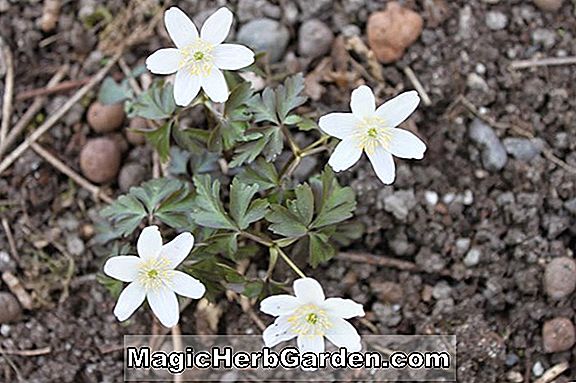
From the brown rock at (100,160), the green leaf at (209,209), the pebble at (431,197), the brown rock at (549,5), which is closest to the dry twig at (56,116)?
A: the brown rock at (100,160)

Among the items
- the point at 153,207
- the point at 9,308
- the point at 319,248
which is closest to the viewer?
the point at 319,248

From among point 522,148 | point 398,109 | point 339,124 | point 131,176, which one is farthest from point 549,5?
point 131,176

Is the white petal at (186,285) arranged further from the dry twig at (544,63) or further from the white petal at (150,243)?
the dry twig at (544,63)

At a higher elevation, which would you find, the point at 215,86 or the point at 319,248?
the point at 215,86

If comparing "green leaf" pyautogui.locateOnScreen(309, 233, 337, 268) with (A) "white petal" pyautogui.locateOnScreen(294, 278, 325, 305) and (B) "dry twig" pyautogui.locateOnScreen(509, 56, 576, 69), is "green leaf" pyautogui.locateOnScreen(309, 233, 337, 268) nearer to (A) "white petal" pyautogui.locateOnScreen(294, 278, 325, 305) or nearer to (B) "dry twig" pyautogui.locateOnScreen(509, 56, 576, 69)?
(A) "white petal" pyautogui.locateOnScreen(294, 278, 325, 305)

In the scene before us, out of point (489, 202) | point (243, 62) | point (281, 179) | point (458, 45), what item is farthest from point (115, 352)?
point (458, 45)

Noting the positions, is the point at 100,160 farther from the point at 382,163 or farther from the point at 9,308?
the point at 382,163

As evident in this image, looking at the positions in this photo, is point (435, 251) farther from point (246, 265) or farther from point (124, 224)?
point (124, 224)
